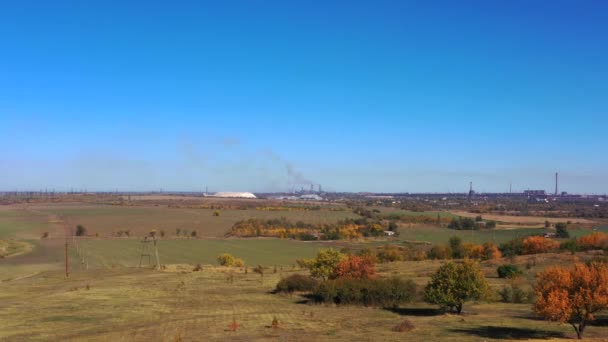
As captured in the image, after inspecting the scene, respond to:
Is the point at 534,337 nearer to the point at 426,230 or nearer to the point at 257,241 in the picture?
the point at 257,241

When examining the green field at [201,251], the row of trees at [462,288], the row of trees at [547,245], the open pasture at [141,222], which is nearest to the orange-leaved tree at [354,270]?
the row of trees at [462,288]

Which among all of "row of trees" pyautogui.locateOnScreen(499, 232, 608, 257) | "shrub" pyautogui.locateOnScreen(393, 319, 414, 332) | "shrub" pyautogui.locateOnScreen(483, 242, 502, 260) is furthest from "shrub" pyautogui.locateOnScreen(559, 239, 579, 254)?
"shrub" pyautogui.locateOnScreen(393, 319, 414, 332)

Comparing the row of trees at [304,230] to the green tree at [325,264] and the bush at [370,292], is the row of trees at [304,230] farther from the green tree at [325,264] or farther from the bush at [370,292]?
the bush at [370,292]

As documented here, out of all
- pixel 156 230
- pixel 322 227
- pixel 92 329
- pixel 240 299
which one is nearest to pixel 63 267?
pixel 240 299

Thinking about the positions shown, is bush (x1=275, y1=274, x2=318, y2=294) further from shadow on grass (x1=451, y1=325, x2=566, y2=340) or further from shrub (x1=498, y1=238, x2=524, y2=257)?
shrub (x1=498, y1=238, x2=524, y2=257)

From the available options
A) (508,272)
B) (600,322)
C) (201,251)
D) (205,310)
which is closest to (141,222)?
(201,251)

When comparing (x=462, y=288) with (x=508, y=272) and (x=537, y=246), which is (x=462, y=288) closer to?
(x=508, y=272)

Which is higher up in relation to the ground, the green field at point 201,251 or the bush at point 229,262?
the bush at point 229,262
